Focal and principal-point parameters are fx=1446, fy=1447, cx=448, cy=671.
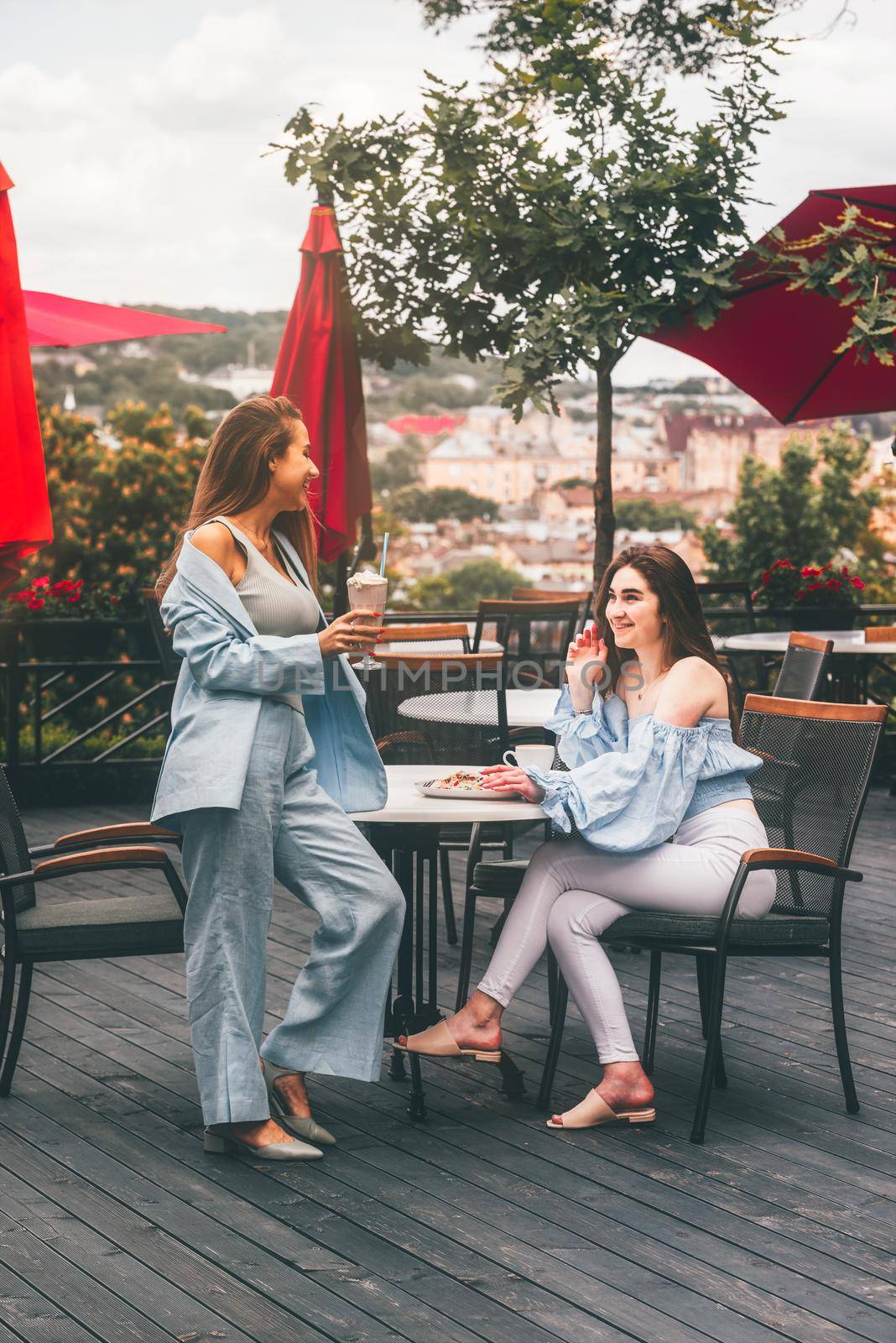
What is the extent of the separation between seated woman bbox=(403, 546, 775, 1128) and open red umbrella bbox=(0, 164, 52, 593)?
1755 millimetres

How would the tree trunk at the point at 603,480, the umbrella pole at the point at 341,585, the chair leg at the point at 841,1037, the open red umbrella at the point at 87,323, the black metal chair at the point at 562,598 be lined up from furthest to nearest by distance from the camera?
the umbrella pole at the point at 341,585, the black metal chair at the point at 562,598, the tree trunk at the point at 603,480, the open red umbrella at the point at 87,323, the chair leg at the point at 841,1037

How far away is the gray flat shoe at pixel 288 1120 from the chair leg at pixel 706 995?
904 mm

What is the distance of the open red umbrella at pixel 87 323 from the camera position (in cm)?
543

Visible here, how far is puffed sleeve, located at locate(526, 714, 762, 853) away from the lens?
306cm

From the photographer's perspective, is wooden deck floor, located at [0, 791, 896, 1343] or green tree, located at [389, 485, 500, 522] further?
green tree, located at [389, 485, 500, 522]

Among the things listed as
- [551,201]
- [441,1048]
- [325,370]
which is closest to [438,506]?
[325,370]

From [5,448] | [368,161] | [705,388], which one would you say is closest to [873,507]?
[705,388]

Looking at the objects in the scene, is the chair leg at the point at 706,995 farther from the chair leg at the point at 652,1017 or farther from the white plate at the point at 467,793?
the white plate at the point at 467,793

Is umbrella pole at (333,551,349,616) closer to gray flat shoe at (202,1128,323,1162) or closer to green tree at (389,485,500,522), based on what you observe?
gray flat shoe at (202,1128,323,1162)

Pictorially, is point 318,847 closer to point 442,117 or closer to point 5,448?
point 5,448

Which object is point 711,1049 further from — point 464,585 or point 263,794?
point 464,585

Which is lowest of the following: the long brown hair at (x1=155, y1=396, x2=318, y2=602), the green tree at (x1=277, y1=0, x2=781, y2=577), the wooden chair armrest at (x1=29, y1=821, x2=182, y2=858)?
the wooden chair armrest at (x1=29, y1=821, x2=182, y2=858)

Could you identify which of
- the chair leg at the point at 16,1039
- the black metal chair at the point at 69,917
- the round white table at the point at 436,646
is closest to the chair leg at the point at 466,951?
the black metal chair at the point at 69,917

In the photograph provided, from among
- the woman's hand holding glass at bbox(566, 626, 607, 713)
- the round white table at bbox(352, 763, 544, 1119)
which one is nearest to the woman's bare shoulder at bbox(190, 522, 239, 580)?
the round white table at bbox(352, 763, 544, 1119)
